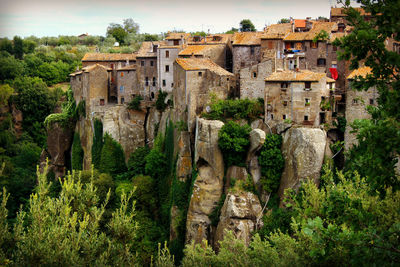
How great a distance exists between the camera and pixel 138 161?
48500 millimetres

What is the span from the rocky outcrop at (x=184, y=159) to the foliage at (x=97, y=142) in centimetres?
1294

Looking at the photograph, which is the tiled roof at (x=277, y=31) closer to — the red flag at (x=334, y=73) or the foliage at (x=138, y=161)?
the red flag at (x=334, y=73)

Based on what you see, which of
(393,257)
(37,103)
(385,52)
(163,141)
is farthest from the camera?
(37,103)

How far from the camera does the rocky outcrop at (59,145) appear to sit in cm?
5744

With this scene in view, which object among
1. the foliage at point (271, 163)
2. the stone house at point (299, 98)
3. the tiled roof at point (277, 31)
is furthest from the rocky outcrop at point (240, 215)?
the tiled roof at point (277, 31)

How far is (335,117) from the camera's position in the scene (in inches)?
1416

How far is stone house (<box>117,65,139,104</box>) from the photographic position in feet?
169

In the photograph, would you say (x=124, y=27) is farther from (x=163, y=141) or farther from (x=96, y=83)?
(x=163, y=141)

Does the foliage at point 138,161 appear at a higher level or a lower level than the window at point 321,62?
lower

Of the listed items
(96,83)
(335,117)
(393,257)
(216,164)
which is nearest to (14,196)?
(96,83)

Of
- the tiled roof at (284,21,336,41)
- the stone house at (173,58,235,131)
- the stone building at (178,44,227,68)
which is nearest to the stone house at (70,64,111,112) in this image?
the stone building at (178,44,227,68)

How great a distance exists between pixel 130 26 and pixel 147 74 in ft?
269

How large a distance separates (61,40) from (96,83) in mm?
79569

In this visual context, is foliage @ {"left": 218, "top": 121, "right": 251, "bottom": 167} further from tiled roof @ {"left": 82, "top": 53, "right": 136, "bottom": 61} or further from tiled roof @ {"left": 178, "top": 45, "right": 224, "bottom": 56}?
tiled roof @ {"left": 82, "top": 53, "right": 136, "bottom": 61}
